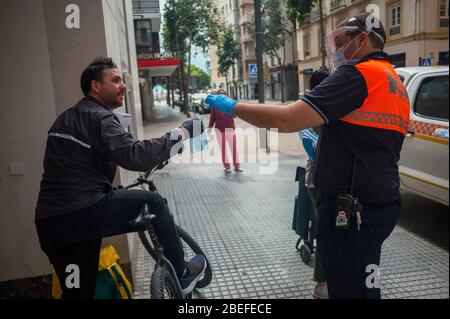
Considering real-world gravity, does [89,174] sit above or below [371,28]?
below

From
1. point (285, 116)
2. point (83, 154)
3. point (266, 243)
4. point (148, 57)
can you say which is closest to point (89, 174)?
point (83, 154)

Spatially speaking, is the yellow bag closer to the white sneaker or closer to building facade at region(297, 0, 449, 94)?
the white sneaker

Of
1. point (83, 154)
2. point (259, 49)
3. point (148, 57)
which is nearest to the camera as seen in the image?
point (83, 154)

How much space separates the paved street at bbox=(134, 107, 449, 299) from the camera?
3297 millimetres

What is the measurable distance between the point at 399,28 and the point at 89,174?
1797 millimetres

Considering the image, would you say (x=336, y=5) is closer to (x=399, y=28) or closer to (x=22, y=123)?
(x=399, y=28)

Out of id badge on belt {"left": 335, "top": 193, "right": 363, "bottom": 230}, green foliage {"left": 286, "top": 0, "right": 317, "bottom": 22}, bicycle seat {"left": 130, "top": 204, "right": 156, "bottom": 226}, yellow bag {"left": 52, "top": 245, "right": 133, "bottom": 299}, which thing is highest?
green foliage {"left": 286, "top": 0, "right": 317, "bottom": 22}

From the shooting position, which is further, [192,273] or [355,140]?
[192,273]

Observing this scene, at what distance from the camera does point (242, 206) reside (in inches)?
225

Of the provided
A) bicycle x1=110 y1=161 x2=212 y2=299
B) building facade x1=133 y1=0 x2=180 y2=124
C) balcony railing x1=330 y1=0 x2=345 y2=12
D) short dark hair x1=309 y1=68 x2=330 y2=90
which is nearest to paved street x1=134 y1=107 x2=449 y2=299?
bicycle x1=110 y1=161 x2=212 y2=299

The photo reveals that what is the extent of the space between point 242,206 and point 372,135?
405cm

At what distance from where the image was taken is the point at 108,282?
279 centimetres

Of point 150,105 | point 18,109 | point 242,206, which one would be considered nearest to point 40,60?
point 18,109

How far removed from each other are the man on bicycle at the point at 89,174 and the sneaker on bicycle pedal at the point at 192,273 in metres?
0.60
